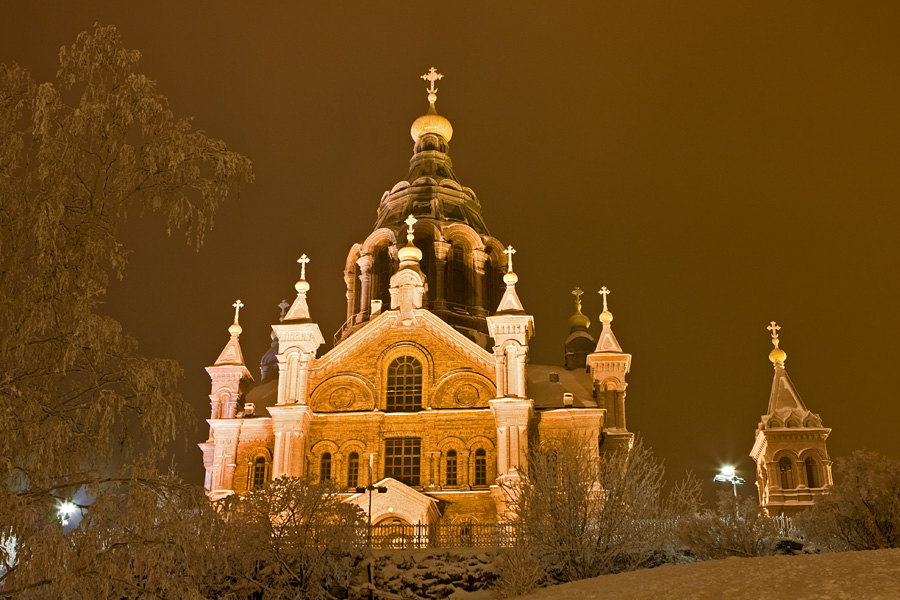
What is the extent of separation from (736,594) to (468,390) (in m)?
21.2

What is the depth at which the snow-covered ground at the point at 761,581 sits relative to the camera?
19094 millimetres

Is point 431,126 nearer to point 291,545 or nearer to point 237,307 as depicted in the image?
point 237,307

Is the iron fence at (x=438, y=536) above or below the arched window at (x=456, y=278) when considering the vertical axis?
below

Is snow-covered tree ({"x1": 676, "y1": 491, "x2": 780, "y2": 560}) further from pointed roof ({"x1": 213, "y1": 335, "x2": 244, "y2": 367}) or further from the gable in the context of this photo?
pointed roof ({"x1": 213, "y1": 335, "x2": 244, "y2": 367})

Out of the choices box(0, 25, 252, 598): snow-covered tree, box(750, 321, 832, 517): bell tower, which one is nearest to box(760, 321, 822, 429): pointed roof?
box(750, 321, 832, 517): bell tower

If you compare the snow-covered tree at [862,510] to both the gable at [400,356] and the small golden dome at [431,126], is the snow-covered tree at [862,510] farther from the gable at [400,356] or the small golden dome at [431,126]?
the small golden dome at [431,126]

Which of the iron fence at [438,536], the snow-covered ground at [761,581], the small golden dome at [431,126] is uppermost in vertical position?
the small golden dome at [431,126]

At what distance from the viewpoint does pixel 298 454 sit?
3884cm

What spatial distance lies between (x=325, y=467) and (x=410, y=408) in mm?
3874

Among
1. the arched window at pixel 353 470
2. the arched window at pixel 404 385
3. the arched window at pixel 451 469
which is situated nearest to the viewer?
the arched window at pixel 451 469

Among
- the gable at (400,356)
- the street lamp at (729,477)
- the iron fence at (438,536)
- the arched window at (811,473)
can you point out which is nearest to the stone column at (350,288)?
the gable at (400,356)

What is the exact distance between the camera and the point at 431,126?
5684cm

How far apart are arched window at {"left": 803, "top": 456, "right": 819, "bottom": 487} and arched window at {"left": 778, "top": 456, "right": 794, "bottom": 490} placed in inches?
26.1

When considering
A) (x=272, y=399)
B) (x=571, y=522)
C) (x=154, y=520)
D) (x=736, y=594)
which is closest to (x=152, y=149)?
(x=154, y=520)
